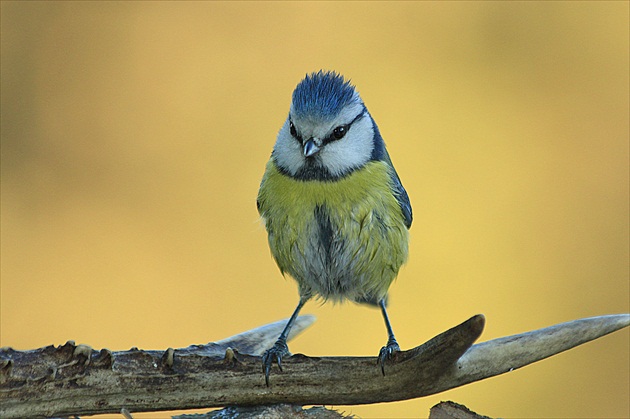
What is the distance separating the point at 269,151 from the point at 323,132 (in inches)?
36.4

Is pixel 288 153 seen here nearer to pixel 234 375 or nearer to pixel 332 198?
pixel 332 198

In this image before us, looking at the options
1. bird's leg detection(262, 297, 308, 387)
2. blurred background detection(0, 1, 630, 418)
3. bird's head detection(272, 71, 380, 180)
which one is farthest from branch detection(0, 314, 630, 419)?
blurred background detection(0, 1, 630, 418)

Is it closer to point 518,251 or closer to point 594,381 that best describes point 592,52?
point 518,251

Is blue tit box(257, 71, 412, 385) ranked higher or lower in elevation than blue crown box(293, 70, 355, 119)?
lower

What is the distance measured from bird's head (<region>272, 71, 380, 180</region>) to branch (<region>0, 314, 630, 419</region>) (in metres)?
0.36

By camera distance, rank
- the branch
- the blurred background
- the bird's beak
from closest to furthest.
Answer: the branch
the bird's beak
the blurred background

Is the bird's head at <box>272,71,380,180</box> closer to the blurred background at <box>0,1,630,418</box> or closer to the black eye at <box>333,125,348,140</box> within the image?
the black eye at <box>333,125,348,140</box>

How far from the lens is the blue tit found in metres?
1.20

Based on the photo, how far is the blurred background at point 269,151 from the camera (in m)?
1.98

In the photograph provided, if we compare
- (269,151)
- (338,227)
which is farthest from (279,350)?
(269,151)

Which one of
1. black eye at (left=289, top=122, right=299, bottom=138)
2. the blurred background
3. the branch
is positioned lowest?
the branch

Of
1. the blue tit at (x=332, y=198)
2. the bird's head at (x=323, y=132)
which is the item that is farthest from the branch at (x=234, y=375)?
the bird's head at (x=323, y=132)

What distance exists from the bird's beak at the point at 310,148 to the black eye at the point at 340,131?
Answer: 46 mm

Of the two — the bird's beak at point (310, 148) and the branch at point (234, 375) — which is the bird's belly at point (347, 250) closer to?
the bird's beak at point (310, 148)
